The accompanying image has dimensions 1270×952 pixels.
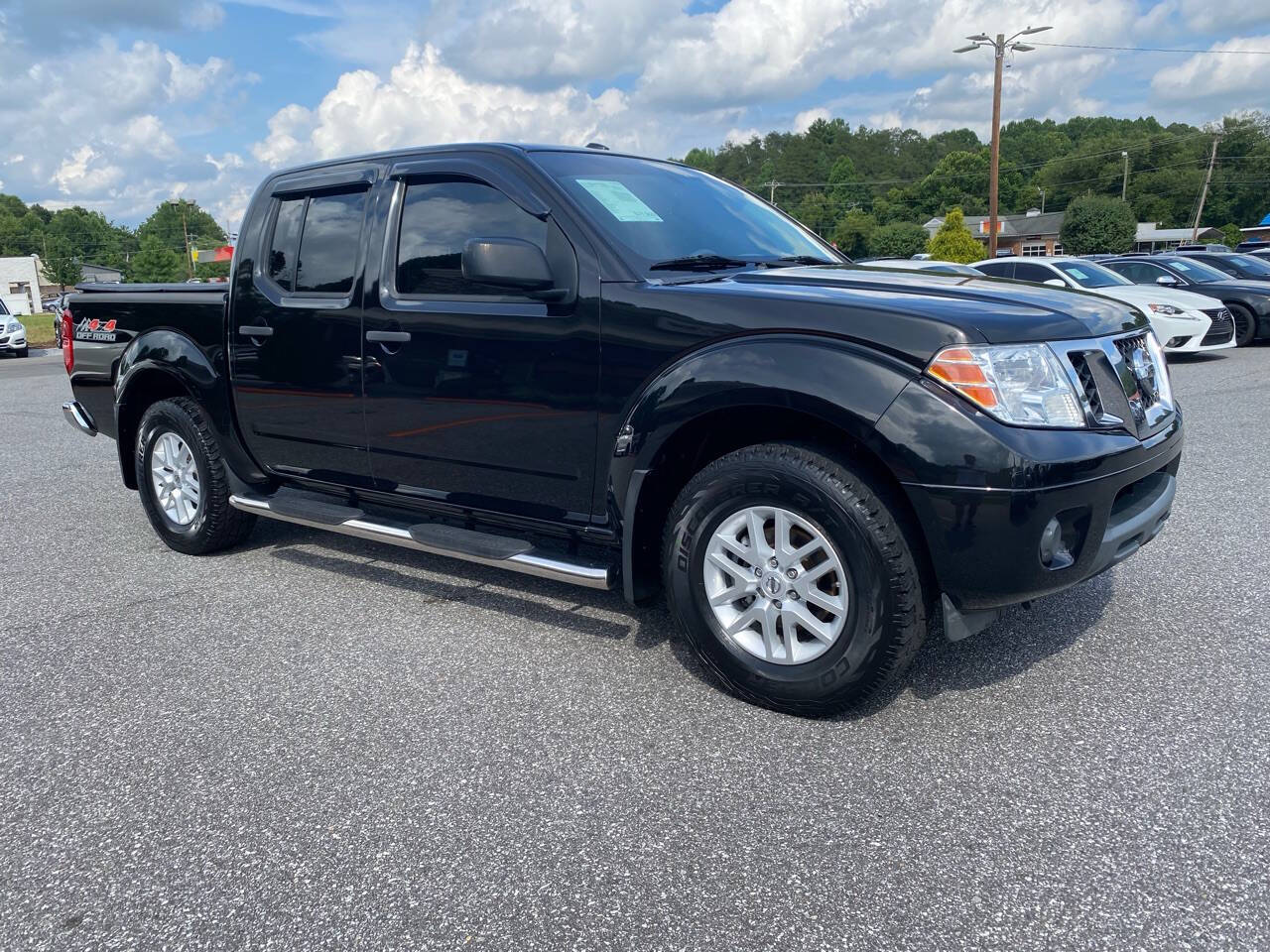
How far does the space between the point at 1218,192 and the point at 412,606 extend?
377 feet

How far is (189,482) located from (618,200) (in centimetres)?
286

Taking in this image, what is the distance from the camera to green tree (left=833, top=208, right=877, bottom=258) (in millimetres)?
93450

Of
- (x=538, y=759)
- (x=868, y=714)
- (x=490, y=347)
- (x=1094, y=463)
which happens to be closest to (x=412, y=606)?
(x=490, y=347)

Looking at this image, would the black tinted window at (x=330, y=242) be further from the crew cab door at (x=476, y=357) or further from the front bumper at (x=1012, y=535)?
the front bumper at (x=1012, y=535)

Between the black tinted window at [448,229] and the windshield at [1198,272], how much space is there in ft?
48.2

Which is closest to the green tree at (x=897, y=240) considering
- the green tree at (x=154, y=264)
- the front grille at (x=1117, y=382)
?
the green tree at (x=154, y=264)

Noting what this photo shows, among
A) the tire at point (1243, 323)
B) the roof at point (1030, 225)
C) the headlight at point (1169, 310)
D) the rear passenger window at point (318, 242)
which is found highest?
the roof at point (1030, 225)

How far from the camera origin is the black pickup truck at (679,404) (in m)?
2.90

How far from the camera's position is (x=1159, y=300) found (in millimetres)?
13289

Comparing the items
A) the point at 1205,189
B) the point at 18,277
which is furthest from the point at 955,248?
the point at 18,277

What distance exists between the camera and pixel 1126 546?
315cm

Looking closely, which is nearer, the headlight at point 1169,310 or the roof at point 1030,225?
the headlight at point 1169,310

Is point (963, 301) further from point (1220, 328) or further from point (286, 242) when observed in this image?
point (1220, 328)

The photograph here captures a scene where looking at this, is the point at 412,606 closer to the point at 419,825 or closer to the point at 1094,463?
the point at 419,825
